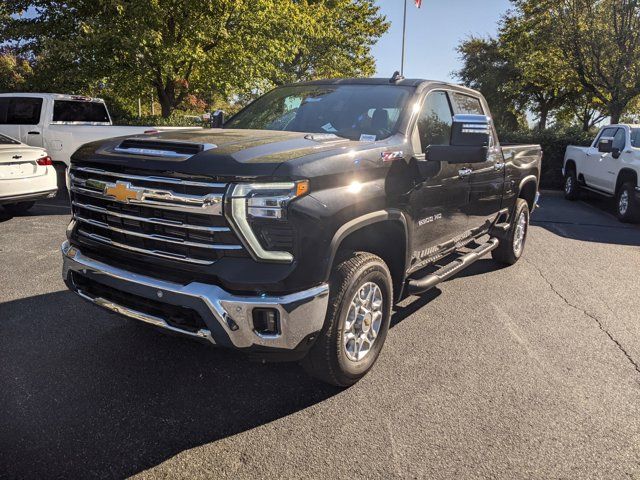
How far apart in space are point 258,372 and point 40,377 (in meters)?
1.39

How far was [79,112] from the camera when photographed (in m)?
9.96

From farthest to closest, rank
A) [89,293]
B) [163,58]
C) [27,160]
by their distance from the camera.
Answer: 1. [163,58]
2. [27,160]
3. [89,293]

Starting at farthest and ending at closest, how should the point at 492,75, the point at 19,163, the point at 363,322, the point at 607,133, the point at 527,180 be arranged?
the point at 492,75
the point at 607,133
the point at 19,163
the point at 527,180
the point at 363,322

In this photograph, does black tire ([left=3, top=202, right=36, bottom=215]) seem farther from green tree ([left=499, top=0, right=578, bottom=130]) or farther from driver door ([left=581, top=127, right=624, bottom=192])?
green tree ([left=499, top=0, right=578, bottom=130])

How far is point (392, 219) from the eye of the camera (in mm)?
3168

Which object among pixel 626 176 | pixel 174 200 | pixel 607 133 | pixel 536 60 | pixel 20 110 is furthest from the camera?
pixel 536 60

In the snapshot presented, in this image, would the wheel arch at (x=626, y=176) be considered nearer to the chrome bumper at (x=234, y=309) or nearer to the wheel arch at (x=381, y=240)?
the wheel arch at (x=381, y=240)

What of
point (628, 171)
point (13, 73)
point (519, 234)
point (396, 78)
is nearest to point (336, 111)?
point (396, 78)

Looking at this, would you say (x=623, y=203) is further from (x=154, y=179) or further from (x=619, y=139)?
(x=154, y=179)

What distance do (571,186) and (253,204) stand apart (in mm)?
12115

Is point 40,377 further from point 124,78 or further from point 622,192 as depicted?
point 124,78

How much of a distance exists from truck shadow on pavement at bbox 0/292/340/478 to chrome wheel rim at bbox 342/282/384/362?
311 millimetres

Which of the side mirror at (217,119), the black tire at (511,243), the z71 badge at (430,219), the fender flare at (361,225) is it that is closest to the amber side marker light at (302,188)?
the fender flare at (361,225)

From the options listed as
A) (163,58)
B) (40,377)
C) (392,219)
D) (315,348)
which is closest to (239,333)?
(315,348)
